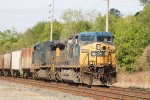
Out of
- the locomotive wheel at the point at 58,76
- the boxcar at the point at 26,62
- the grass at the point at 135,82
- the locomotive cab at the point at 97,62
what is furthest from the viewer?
the boxcar at the point at 26,62

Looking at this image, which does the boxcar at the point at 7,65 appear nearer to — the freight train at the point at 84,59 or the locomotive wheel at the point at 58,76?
the freight train at the point at 84,59

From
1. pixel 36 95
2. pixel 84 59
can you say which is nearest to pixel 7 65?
pixel 84 59

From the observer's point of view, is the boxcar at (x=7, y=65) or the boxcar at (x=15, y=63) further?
the boxcar at (x=7, y=65)

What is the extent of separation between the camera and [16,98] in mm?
15703

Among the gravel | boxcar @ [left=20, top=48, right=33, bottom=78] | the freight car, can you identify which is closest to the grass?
the freight car

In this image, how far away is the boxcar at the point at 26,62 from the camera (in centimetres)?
3372

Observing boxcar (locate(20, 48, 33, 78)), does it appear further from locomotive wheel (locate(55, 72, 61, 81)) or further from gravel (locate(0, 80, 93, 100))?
gravel (locate(0, 80, 93, 100))

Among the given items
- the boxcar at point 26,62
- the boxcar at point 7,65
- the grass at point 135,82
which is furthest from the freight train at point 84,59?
the boxcar at point 7,65

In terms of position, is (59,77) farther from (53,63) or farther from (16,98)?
(16,98)

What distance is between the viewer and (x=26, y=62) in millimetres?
34875

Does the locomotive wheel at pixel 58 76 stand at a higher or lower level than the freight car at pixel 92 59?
lower

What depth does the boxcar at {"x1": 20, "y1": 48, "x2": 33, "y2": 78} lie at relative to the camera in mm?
33719

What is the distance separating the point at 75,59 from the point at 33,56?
36.2 ft

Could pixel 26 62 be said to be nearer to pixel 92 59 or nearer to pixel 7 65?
Result: pixel 7 65
